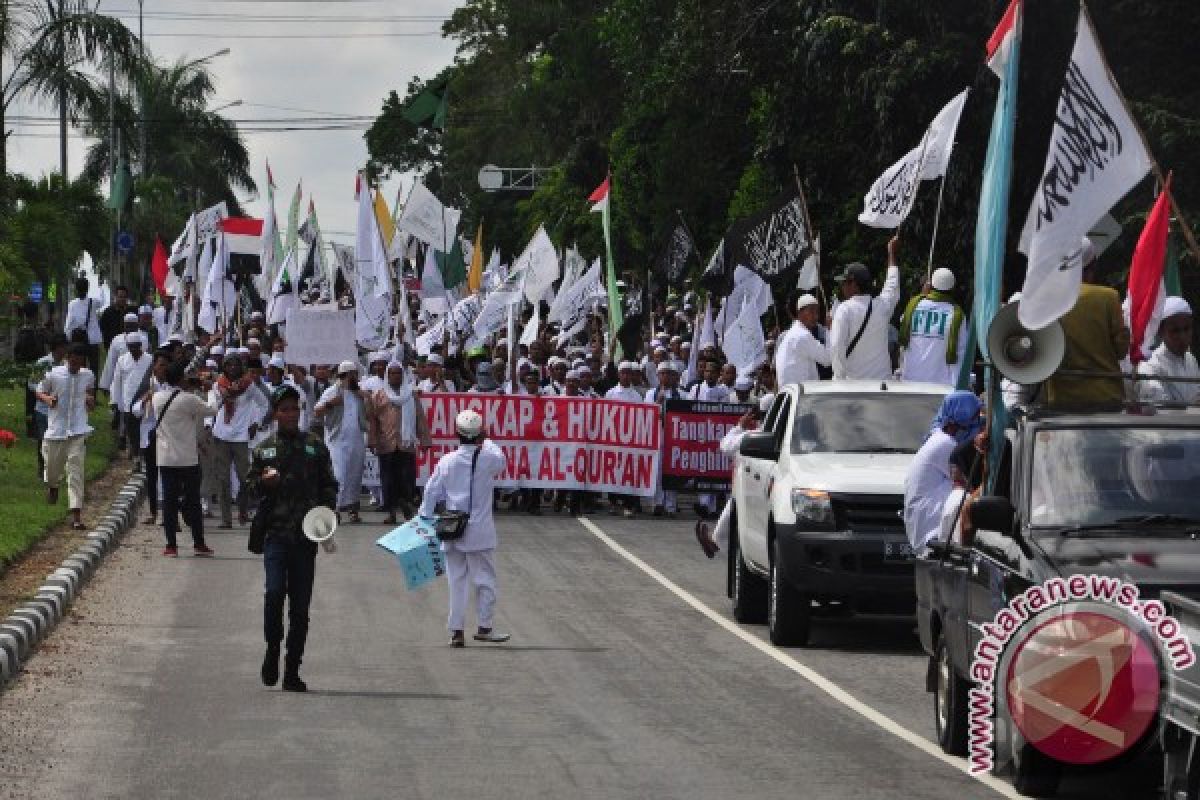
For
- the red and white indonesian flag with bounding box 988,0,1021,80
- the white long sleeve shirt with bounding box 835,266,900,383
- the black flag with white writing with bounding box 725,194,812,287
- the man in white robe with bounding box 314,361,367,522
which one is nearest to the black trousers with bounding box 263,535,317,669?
the red and white indonesian flag with bounding box 988,0,1021,80

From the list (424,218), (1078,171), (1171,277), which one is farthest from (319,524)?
(424,218)

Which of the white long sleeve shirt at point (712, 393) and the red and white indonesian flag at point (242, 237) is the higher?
the red and white indonesian flag at point (242, 237)

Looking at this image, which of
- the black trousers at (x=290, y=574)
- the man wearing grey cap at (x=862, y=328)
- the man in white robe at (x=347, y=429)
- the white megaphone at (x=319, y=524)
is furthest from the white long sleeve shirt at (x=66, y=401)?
the white megaphone at (x=319, y=524)

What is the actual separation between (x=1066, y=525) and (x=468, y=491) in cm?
765

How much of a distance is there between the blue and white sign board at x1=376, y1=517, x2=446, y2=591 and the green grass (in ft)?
14.3

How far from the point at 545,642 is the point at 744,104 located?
35.1 meters

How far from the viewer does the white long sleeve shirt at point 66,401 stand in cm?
2689

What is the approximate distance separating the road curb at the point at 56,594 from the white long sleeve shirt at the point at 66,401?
98cm

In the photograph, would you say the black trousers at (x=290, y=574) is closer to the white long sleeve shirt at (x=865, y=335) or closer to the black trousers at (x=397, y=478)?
the white long sleeve shirt at (x=865, y=335)

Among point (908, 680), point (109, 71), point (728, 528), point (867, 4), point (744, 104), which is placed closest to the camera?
point (908, 680)

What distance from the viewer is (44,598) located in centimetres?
1894

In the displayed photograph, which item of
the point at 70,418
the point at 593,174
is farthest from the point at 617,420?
the point at 593,174

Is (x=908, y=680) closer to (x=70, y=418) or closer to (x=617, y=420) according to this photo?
(x=70, y=418)

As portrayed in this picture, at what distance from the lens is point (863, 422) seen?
18875mm
